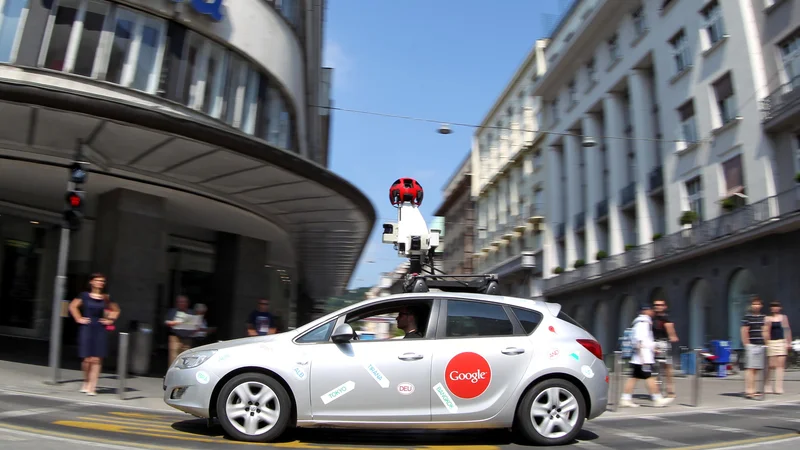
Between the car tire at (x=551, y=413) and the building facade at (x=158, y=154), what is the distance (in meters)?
8.39

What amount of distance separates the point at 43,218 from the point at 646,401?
1581 centimetres

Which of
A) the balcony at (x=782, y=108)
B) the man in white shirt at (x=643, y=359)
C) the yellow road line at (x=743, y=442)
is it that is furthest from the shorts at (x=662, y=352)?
the balcony at (x=782, y=108)

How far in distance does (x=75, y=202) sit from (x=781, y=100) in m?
21.6

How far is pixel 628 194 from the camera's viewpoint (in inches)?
1369

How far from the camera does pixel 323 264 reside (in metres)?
30.1

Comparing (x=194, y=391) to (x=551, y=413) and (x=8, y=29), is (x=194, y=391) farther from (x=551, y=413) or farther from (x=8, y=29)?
(x=8, y=29)

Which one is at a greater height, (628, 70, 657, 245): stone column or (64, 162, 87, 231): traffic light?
(628, 70, 657, 245): stone column

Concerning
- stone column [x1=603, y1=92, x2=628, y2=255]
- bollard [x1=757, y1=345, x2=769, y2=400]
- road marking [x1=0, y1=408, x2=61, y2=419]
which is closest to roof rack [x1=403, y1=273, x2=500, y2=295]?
road marking [x1=0, y1=408, x2=61, y2=419]

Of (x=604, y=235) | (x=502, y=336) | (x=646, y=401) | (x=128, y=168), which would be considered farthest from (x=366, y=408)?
(x=604, y=235)

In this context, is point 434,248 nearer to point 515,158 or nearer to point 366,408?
point 366,408

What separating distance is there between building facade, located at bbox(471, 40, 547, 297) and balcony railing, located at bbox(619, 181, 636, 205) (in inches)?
357

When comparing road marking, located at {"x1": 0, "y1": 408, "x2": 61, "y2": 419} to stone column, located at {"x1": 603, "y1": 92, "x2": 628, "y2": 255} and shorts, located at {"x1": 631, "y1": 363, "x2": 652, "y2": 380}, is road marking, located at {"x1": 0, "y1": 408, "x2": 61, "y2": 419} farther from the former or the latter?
stone column, located at {"x1": 603, "y1": 92, "x2": 628, "y2": 255}

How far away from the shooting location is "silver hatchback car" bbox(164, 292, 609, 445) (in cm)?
652

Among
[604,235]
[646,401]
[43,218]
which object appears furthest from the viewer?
[604,235]
